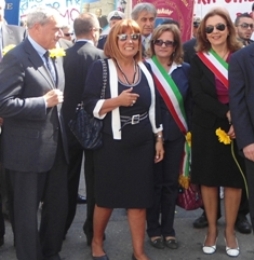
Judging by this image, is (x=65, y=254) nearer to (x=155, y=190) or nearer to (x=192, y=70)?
(x=155, y=190)

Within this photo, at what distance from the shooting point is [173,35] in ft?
14.1

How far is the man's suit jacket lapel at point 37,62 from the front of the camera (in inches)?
142

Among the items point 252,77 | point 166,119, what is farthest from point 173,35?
point 252,77

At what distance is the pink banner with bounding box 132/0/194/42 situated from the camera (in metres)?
7.82

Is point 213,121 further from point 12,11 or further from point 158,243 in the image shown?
point 12,11

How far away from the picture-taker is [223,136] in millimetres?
4109

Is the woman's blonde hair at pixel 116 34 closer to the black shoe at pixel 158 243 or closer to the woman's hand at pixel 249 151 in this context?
the woman's hand at pixel 249 151

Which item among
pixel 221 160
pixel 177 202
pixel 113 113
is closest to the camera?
pixel 113 113

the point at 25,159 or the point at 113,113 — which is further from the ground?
Answer: the point at 113,113

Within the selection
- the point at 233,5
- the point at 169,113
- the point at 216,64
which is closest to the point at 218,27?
the point at 216,64

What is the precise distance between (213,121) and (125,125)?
0.73 meters

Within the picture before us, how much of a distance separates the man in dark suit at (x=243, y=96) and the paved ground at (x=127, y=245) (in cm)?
109

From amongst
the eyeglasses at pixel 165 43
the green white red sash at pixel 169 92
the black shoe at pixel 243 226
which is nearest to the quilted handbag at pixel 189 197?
the black shoe at pixel 243 226

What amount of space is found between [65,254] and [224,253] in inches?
49.5
